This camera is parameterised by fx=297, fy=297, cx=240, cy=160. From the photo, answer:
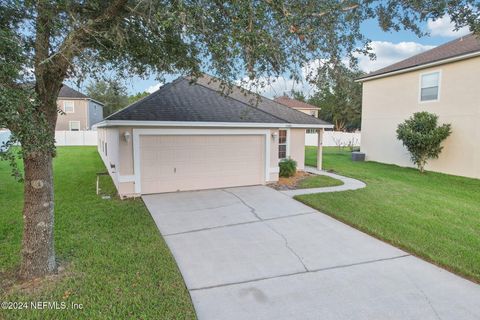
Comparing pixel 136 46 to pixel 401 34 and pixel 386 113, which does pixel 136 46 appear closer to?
pixel 401 34

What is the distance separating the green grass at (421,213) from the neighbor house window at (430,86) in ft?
12.7

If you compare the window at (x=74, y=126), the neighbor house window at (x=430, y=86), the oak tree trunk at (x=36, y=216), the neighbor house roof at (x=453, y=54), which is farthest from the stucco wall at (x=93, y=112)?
the oak tree trunk at (x=36, y=216)

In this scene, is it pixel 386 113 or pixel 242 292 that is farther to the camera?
pixel 386 113

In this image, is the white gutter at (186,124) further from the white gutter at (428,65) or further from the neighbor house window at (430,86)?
the neighbor house window at (430,86)

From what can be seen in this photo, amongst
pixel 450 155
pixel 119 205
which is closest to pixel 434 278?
pixel 119 205

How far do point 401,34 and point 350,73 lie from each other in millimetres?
2144

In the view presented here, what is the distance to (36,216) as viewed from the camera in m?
4.06

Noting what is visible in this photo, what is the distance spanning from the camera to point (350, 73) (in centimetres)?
488

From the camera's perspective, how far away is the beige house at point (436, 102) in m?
12.0

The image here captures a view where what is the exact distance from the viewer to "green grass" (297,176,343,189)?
1068 cm

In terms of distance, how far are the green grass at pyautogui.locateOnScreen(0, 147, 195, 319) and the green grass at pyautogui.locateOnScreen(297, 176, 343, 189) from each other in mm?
5740

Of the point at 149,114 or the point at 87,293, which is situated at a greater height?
the point at 149,114

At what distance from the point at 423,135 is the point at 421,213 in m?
6.75

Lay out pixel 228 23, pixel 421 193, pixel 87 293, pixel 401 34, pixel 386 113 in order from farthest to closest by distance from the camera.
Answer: pixel 386 113 → pixel 421 193 → pixel 401 34 → pixel 228 23 → pixel 87 293
